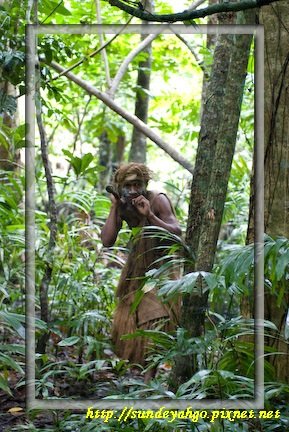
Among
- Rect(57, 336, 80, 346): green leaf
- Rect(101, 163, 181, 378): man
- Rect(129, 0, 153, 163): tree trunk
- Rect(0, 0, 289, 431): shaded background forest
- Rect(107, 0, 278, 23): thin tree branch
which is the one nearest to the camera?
Rect(107, 0, 278, 23): thin tree branch

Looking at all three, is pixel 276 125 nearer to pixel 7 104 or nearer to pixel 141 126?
pixel 7 104

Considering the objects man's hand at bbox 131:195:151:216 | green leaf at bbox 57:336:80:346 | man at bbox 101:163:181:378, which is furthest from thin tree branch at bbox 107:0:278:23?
green leaf at bbox 57:336:80:346

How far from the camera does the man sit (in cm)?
466

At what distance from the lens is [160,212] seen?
466 centimetres

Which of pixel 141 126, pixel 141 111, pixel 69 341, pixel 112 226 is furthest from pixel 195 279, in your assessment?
pixel 141 111

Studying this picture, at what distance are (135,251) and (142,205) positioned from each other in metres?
0.48

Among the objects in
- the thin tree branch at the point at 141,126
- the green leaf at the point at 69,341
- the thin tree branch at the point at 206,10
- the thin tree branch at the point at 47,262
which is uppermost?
the thin tree branch at the point at 206,10

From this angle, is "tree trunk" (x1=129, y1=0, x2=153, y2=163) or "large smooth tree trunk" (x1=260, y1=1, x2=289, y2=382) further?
"tree trunk" (x1=129, y1=0, x2=153, y2=163)

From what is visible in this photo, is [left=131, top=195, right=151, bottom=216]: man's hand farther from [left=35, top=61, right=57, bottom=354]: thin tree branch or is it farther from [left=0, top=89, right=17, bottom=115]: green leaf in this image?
[left=0, top=89, right=17, bottom=115]: green leaf

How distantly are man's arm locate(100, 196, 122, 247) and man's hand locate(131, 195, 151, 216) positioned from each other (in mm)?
286

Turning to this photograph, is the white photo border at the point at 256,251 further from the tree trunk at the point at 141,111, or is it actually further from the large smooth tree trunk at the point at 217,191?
the tree trunk at the point at 141,111

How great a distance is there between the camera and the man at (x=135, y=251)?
466 centimetres

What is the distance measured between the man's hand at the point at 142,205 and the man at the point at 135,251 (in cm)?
5

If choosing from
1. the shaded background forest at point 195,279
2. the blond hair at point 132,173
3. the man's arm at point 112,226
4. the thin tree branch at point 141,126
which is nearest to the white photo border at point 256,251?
the shaded background forest at point 195,279
